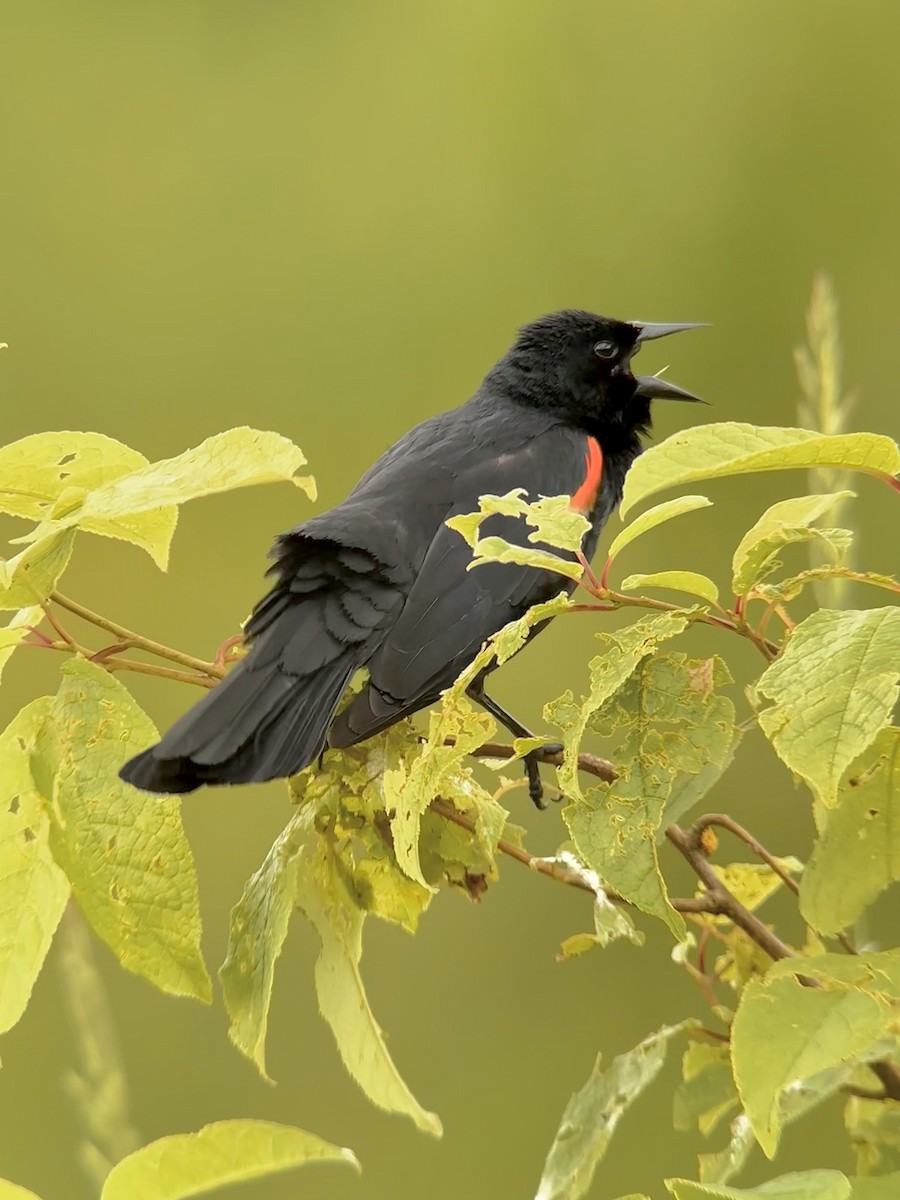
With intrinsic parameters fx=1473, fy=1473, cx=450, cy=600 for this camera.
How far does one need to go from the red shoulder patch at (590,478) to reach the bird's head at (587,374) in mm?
109

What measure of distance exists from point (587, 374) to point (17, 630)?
1.57 meters

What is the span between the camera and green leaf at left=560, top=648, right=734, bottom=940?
2.76 feet

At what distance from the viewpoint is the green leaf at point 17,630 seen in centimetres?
96

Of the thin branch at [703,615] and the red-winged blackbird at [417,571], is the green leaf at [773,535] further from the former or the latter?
the red-winged blackbird at [417,571]

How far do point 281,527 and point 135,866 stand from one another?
14.5ft

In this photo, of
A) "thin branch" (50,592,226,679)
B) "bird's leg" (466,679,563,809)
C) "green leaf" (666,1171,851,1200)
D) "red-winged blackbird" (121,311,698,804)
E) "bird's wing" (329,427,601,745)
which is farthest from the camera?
"bird's leg" (466,679,563,809)

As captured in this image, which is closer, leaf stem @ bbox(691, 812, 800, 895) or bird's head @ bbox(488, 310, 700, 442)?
leaf stem @ bbox(691, 812, 800, 895)

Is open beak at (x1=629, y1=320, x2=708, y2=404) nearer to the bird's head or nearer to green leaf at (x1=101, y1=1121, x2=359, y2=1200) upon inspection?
the bird's head

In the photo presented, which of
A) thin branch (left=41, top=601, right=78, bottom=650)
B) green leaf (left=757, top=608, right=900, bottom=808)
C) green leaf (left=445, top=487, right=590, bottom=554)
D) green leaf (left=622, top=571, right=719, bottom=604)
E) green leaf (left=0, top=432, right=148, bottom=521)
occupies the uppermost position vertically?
green leaf (left=0, top=432, right=148, bottom=521)

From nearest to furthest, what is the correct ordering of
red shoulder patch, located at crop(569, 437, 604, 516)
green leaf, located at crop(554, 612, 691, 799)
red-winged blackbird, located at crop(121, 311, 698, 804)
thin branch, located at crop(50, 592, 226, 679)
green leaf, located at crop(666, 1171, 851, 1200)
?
1. green leaf, located at crop(666, 1171, 851, 1200)
2. green leaf, located at crop(554, 612, 691, 799)
3. thin branch, located at crop(50, 592, 226, 679)
4. red-winged blackbird, located at crop(121, 311, 698, 804)
5. red shoulder patch, located at crop(569, 437, 604, 516)

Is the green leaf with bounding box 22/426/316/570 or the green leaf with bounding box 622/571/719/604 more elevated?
the green leaf with bounding box 22/426/316/570

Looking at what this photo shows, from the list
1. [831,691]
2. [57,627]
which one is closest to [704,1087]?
[831,691]

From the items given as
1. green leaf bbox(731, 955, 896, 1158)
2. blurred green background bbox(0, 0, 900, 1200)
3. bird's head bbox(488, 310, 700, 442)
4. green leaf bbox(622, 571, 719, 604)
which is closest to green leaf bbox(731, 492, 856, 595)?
green leaf bbox(622, 571, 719, 604)

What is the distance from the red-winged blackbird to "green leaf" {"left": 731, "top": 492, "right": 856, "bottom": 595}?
1.30 ft
